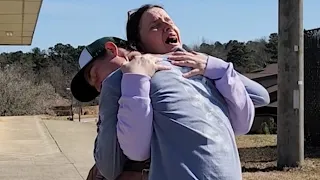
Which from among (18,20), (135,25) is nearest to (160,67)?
(135,25)

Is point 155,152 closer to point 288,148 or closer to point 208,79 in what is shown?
point 208,79

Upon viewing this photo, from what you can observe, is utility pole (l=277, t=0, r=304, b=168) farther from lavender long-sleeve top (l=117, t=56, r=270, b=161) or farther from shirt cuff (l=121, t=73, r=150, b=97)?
shirt cuff (l=121, t=73, r=150, b=97)

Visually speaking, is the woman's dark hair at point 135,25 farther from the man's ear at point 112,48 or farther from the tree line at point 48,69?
the tree line at point 48,69

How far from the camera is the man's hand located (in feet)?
6.75

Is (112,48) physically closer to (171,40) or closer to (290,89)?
(171,40)

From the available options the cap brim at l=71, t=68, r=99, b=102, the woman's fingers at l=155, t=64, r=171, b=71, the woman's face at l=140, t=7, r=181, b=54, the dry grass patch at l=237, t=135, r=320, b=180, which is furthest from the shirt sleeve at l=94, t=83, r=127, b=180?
the dry grass patch at l=237, t=135, r=320, b=180

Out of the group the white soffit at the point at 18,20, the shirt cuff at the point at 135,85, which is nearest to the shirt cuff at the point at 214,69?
the shirt cuff at the point at 135,85

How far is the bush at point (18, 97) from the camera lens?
35.1m

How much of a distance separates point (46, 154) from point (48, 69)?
46291mm

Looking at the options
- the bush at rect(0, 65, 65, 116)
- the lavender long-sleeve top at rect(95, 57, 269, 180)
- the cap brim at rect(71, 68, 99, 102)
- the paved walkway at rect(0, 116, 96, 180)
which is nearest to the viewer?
the lavender long-sleeve top at rect(95, 57, 269, 180)

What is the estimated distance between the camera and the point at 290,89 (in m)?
9.88

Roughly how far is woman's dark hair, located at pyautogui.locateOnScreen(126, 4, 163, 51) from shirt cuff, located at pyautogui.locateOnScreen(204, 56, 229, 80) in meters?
0.29

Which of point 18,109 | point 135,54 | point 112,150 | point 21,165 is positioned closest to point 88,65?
point 135,54

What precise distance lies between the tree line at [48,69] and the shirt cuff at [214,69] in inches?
475
